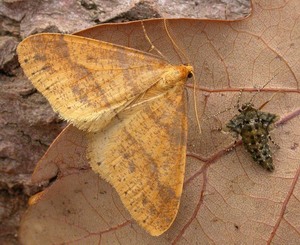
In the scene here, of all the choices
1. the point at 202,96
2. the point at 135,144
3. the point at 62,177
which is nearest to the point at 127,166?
the point at 135,144

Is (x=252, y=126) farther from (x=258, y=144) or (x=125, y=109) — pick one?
(x=125, y=109)

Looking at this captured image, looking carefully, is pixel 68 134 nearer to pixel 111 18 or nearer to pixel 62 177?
pixel 62 177

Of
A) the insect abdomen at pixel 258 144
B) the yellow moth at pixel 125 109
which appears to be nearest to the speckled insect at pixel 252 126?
the insect abdomen at pixel 258 144

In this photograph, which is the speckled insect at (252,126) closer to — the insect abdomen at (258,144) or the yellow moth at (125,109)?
the insect abdomen at (258,144)

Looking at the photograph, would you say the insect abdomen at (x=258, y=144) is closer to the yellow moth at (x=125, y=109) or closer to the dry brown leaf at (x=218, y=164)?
the dry brown leaf at (x=218, y=164)
